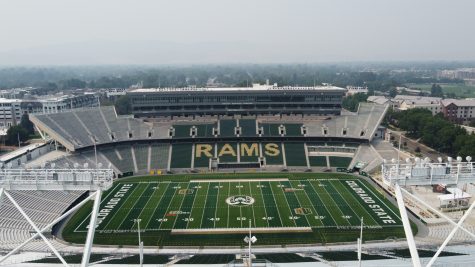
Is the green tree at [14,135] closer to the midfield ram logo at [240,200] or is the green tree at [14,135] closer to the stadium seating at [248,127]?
the stadium seating at [248,127]

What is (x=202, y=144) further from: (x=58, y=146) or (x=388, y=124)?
(x=388, y=124)

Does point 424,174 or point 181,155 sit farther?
point 181,155

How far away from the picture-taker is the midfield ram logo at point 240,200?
4966cm

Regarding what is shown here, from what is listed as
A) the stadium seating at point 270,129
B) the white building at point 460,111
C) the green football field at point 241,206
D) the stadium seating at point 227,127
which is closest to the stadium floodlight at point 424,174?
the green football field at point 241,206

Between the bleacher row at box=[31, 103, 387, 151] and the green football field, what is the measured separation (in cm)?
1236

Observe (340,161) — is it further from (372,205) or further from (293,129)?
(372,205)

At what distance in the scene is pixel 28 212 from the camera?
138ft

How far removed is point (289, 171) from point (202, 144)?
16970 millimetres

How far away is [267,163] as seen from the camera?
65812 millimetres

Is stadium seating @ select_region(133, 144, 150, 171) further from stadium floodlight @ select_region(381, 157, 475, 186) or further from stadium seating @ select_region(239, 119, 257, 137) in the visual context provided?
stadium floodlight @ select_region(381, 157, 475, 186)

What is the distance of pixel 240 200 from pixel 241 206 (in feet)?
7.10

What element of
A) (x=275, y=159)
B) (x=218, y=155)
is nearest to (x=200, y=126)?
(x=218, y=155)

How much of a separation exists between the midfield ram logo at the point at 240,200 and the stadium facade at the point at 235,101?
1097 inches

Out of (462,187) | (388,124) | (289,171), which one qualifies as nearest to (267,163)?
(289,171)
